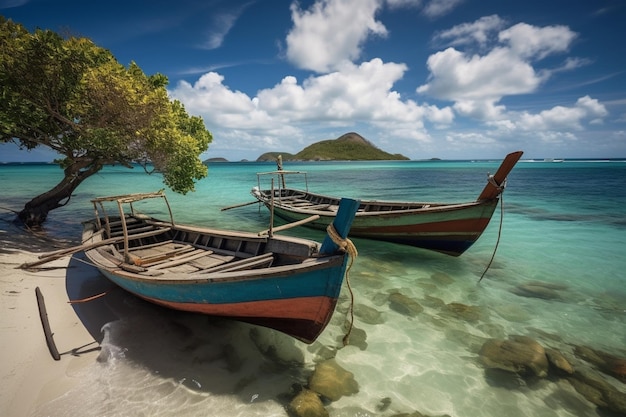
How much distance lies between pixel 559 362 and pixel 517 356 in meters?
0.75

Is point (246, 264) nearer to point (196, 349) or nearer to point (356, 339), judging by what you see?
point (196, 349)

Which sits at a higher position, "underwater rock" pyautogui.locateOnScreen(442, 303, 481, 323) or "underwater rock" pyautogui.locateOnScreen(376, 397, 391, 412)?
"underwater rock" pyautogui.locateOnScreen(442, 303, 481, 323)

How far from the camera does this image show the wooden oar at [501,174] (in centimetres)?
850

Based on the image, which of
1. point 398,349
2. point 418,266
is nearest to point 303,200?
point 418,266

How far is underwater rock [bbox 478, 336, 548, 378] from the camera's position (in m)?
5.47

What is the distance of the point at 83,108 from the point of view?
10.6 meters

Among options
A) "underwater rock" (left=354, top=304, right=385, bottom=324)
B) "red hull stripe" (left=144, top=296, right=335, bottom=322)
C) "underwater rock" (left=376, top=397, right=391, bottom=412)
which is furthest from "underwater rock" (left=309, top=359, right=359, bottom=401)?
"underwater rock" (left=354, top=304, right=385, bottom=324)

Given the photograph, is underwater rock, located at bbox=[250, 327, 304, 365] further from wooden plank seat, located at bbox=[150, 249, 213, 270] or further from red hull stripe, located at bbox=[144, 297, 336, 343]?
wooden plank seat, located at bbox=[150, 249, 213, 270]

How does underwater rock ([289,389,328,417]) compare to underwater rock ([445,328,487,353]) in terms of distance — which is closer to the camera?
underwater rock ([289,389,328,417])

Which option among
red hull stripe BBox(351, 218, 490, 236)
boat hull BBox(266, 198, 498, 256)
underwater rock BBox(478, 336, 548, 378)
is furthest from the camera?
red hull stripe BBox(351, 218, 490, 236)

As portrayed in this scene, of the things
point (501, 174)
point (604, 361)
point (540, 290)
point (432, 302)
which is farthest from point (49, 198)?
point (540, 290)

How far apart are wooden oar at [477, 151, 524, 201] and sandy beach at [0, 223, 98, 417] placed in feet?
35.5

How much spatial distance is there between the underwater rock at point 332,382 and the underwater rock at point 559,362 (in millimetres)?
4072

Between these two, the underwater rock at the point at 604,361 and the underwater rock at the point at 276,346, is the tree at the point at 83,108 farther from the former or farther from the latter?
the underwater rock at the point at 604,361
